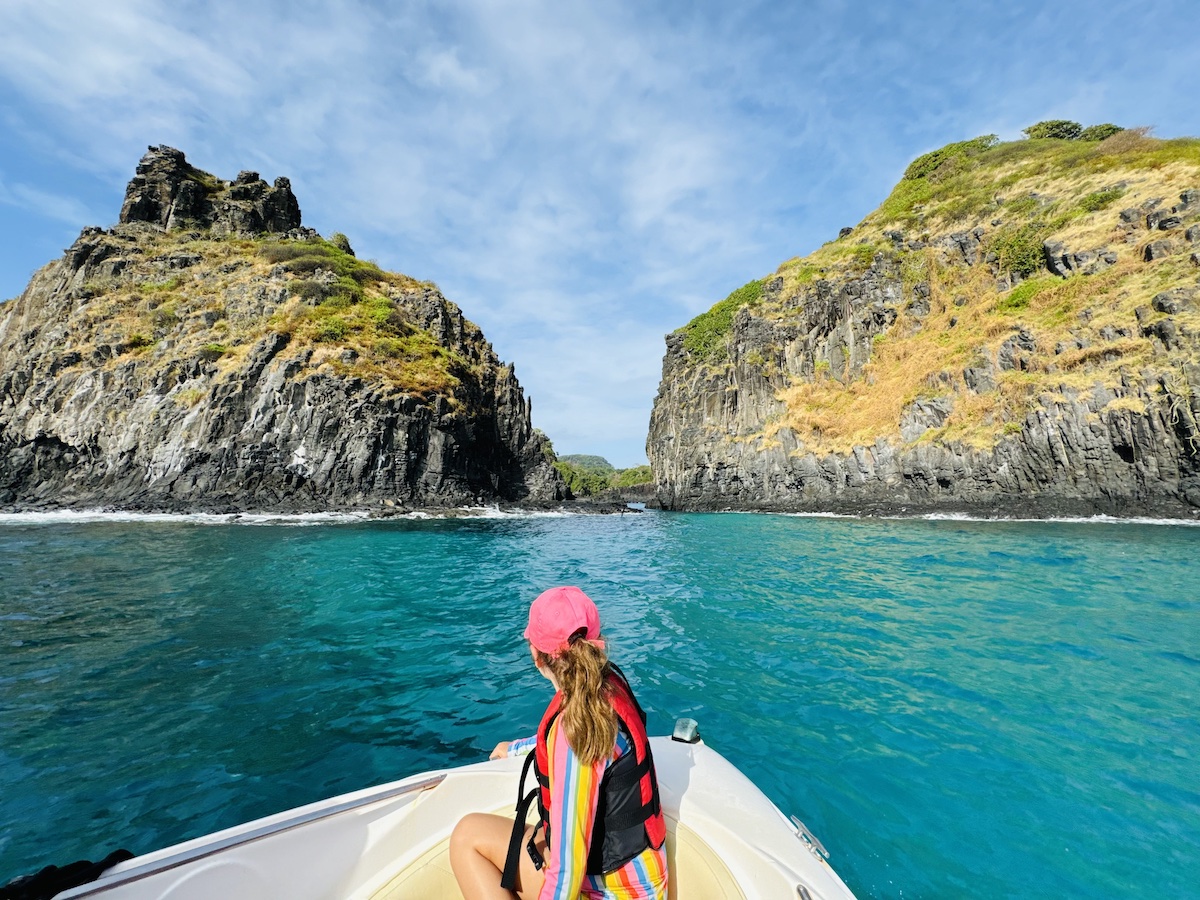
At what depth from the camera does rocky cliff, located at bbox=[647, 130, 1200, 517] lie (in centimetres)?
2648

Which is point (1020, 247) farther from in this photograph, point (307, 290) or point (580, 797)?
point (307, 290)

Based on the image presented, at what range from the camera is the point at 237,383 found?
1344 inches

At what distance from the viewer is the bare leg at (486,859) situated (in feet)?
7.49

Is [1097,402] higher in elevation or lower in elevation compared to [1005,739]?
higher

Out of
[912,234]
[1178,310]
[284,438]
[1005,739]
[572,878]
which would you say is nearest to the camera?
[572,878]

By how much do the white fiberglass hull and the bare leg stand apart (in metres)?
0.40

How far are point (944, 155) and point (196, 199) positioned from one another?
88285 millimetres

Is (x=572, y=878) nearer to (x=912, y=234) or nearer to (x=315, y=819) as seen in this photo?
(x=315, y=819)

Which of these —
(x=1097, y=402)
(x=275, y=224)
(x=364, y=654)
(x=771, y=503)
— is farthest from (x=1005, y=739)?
(x=275, y=224)

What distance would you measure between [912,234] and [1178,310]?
27.9 meters

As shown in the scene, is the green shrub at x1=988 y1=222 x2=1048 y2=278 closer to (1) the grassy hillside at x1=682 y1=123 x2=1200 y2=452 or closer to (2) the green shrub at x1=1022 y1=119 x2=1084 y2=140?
(1) the grassy hillside at x1=682 y1=123 x2=1200 y2=452

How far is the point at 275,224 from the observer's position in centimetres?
5659

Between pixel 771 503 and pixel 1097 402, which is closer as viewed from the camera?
pixel 1097 402

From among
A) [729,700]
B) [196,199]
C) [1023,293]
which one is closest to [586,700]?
[729,700]
